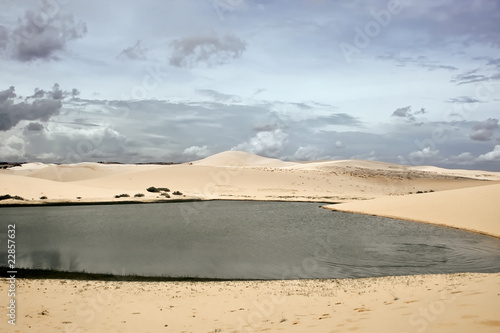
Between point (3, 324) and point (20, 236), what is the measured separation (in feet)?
40.3

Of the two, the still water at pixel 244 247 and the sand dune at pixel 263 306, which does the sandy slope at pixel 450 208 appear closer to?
the still water at pixel 244 247

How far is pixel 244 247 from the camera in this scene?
49.8 feet

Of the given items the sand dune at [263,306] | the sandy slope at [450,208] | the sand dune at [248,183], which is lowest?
the sand dune at [263,306]

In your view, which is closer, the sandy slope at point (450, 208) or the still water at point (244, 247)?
the still water at point (244, 247)

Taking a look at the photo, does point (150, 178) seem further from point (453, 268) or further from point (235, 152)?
point (235, 152)

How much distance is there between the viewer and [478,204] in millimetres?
24078

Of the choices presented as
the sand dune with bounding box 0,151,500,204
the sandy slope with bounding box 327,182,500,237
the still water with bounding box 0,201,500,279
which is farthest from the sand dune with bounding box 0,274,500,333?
the sand dune with bounding box 0,151,500,204

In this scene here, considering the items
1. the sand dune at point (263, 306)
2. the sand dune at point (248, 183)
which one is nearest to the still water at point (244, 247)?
the sand dune at point (263, 306)

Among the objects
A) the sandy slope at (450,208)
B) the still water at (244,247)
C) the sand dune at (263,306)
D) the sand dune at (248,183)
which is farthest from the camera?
the sand dune at (248,183)

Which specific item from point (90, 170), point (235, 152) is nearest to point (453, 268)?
point (90, 170)

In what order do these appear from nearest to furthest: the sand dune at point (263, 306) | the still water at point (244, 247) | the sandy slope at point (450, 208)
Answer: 1. the sand dune at point (263, 306)
2. the still water at point (244, 247)
3. the sandy slope at point (450, 208)

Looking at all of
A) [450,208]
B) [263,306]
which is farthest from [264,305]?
[450,208]

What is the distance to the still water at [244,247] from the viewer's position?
11.8m

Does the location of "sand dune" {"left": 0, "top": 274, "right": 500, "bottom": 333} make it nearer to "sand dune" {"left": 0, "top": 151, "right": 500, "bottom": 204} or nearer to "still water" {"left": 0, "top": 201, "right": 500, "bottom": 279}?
"still water" {"left": 0, "top": 201, "right": 500, "bottom": 279}
